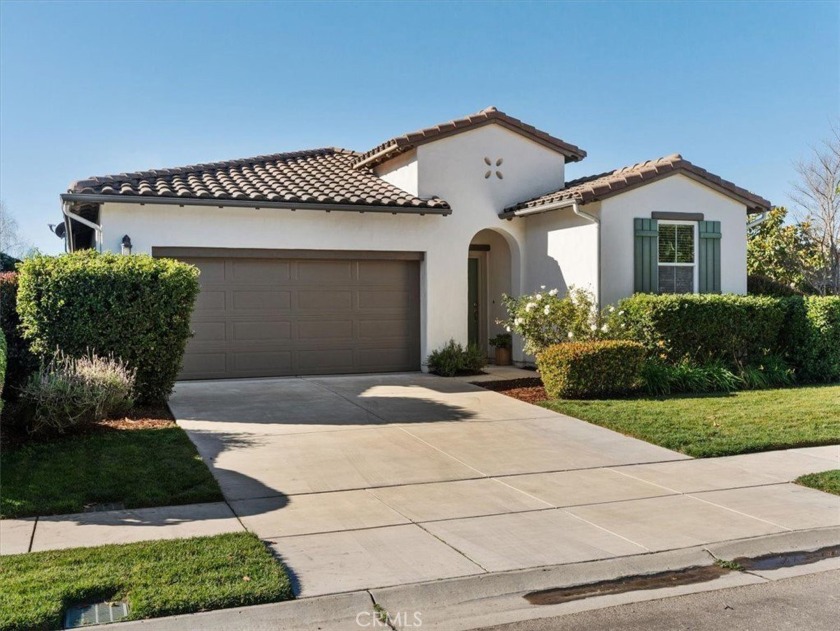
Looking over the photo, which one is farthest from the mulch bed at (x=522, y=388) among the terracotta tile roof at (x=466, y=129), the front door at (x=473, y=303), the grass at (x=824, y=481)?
the terracotta tile roof at (x=466, y=129)

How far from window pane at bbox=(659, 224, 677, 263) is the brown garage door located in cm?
486

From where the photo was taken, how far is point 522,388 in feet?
44.8

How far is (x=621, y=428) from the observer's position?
34.0ft

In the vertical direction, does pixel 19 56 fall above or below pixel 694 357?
above

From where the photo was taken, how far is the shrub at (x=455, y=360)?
15359 millimetres

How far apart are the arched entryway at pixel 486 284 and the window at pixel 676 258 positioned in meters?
3.55

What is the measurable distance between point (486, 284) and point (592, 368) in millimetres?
6070

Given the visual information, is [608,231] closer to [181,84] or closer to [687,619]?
[181,84]

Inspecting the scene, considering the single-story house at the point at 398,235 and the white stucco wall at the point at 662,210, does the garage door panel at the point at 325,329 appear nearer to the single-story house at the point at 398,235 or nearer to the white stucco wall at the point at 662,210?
the single-story house at the point at 398,235

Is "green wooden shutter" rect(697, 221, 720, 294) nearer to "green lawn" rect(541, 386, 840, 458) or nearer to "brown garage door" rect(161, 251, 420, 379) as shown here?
"green lawn" rect(541, 386, 840, 458)

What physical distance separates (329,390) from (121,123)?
6.87 m

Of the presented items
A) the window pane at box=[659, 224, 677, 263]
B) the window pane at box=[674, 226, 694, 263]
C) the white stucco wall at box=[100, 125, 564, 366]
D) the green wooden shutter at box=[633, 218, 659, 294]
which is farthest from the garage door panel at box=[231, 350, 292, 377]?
the window pane at box=[674, 226, 694, 263]

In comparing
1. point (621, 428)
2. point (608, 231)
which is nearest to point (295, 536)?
point (621, 428)

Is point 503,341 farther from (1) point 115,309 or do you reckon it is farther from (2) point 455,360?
(1) point 115,309
